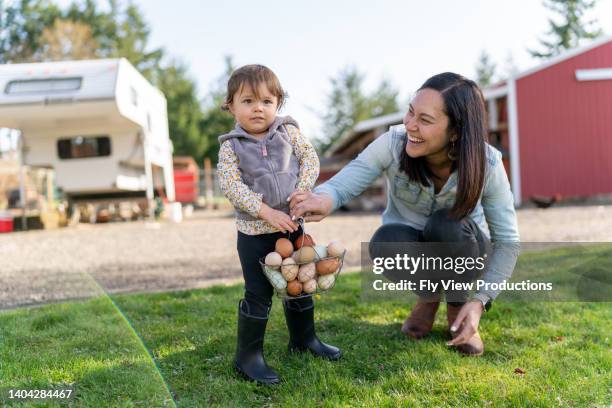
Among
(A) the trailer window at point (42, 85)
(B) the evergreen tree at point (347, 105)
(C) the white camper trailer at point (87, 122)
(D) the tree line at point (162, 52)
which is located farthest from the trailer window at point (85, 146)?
(B) the evergreen tree at point (347, 105)

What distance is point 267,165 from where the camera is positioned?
2098 millimetres

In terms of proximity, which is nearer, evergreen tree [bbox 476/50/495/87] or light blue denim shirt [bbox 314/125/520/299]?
light blue denim shirt [bbox 314/125/520/299]

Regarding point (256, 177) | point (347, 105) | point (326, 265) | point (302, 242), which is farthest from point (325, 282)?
point (347, 105)

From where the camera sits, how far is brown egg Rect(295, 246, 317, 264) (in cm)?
197

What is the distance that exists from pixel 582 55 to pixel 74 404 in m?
13.6

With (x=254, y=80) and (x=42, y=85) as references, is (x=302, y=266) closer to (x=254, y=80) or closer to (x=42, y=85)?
(x=254, y=80)

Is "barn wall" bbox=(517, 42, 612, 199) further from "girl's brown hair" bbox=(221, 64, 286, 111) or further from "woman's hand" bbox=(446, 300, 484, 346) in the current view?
"girl's brown hair" bbox=(221, 64, 286, 111)

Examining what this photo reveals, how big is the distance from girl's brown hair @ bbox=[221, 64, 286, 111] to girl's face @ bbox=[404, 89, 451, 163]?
0.53 metres

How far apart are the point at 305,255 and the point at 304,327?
45 cm

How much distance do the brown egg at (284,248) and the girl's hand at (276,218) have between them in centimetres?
4

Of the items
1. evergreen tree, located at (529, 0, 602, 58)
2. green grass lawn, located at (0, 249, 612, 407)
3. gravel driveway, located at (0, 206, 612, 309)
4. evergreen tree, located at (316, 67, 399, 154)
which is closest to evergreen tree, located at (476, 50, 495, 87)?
evergreen tree, located at (316, 67, 399, 154)

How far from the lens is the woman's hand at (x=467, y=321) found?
1.97 meters

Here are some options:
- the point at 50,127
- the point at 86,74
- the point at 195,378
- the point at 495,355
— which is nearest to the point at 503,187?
the point at 495,355

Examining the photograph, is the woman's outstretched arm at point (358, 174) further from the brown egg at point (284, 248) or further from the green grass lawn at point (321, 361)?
the green grass lawn at point (321, 361)
